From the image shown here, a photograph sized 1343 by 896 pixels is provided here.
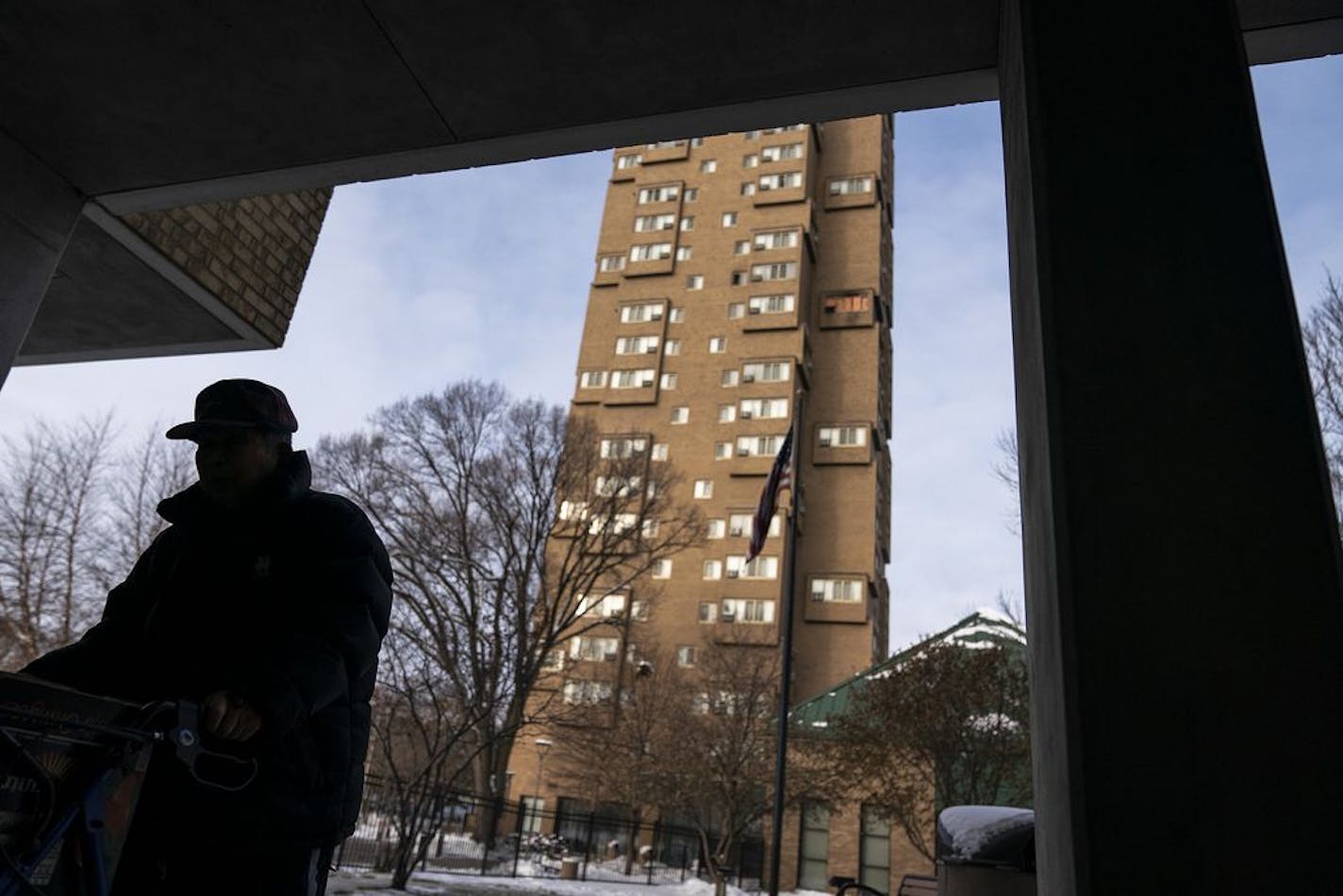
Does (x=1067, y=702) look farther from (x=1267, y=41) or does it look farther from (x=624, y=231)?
A: (x=624, y=231)

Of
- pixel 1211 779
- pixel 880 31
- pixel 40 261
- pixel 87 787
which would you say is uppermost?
pixel 880 31

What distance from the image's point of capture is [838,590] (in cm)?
5212

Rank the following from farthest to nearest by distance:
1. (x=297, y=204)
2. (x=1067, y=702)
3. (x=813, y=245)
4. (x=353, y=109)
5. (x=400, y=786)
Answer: (x=813, y=245) < (x=400, y=786) < (x=297, y=204) < (x=353, y=109) < (x=1067, y=702)

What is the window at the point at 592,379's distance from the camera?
6038 centimetres

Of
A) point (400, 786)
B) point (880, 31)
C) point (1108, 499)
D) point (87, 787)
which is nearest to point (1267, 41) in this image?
point (880, 31)

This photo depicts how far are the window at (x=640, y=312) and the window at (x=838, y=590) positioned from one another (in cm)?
2132

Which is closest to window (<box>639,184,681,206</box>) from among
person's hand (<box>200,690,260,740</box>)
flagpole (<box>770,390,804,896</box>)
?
flagpole (<box>770,390,804,896</box>)

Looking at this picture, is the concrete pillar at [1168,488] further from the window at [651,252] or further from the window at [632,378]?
Answer: the window at [651,252]

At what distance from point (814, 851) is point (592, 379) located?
3605 centimetres

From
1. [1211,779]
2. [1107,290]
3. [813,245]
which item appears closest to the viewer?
[1211,779]

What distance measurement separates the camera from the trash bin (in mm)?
4953

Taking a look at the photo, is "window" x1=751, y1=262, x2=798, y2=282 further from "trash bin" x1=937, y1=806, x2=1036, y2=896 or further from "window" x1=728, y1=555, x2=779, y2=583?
"trash bin" x1=937, y1=806, x2=1036, y2=896

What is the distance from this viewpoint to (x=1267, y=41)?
3062mm

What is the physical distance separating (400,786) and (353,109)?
13263 mm
